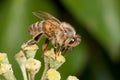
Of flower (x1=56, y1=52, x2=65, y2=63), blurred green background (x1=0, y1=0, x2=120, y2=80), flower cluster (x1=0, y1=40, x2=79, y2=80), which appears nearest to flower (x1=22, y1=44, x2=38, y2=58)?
flower cluster (x1=0, y1=40, x2=79, y2=80)

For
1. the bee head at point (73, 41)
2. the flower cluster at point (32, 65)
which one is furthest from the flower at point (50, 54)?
the bee head at point (73, 41)

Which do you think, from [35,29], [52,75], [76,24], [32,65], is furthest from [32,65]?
[76,24]

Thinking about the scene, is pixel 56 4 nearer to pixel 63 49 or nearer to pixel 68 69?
pixel 68 69

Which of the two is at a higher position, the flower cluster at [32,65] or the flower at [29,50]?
Answer: the flower at [29,50]

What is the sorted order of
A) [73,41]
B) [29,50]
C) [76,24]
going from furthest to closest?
1. [76,24]
2. [73,41]
3. [29,50]

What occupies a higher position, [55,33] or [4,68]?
[55,33]

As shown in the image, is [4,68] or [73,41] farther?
[73,41]

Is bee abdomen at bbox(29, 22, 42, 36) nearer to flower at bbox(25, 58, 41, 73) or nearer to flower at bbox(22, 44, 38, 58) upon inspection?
flower at bbox(22, 44, 38, 58)

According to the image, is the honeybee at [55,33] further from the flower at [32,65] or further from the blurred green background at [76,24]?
the blurred green background at [76,24]

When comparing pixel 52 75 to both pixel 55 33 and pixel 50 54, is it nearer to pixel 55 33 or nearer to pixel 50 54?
pixel 50 54
